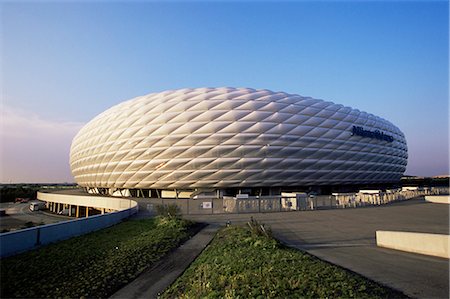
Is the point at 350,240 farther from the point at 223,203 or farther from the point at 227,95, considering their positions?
the point at 227,95

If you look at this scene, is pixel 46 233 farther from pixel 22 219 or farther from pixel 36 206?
pixel 36 206

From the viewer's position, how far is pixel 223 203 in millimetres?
20641

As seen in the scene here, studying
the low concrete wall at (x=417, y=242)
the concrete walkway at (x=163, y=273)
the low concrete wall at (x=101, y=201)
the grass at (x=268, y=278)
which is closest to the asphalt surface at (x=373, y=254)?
the low concrete wall at (x=417, y=242)

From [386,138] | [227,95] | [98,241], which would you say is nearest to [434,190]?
[386,138]

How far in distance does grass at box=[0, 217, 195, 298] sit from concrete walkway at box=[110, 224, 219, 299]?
0.26m

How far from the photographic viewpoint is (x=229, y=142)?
3422 centimetres

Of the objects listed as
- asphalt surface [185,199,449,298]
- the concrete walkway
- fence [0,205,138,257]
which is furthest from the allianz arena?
the concrete walkway

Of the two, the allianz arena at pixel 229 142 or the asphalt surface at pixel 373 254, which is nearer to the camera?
the asphalt surface at pixel 373 254

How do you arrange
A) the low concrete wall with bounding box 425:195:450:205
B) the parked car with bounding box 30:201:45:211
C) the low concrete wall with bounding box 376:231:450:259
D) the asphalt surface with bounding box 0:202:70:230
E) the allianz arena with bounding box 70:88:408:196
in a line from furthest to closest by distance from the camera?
the parked car with bounding box 30:201:45:211 < the allianz arena with bounding box 70:88:408:196 < the asphalt surface with bounding box 0:202:70:230 < the low concrete wall with bounding box 425:195:450:205 < the low concrete wall with bounding box 376:231:450:259

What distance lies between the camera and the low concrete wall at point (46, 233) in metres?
8.44

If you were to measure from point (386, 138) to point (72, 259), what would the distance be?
162 feet

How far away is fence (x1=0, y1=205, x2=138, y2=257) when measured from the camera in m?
8.43

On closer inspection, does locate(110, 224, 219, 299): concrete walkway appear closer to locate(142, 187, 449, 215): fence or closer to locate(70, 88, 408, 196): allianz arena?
locate(142, 187, 449, 215): fence

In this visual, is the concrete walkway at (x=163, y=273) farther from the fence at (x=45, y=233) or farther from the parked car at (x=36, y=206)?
the parked car at (x=36, y=206)
